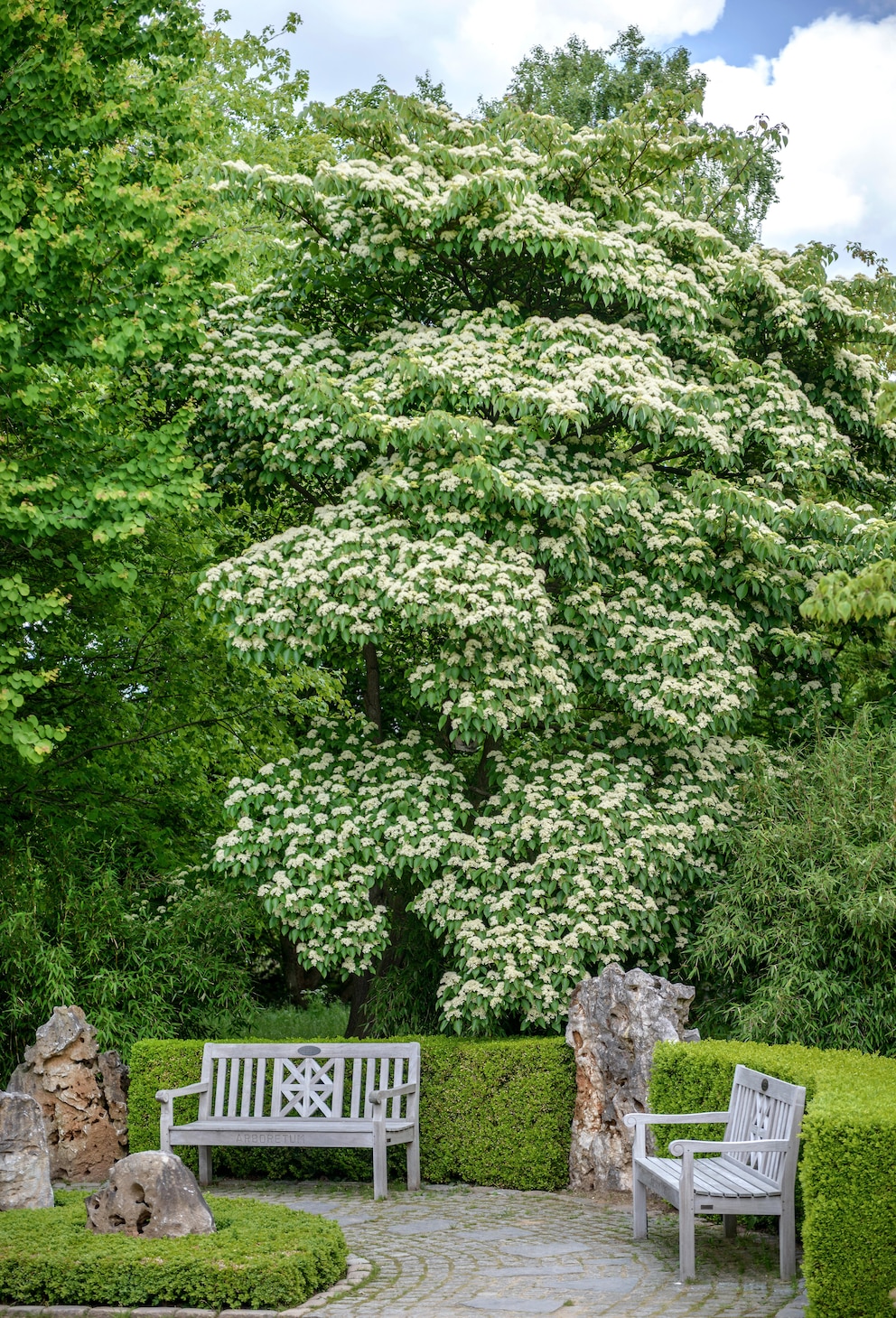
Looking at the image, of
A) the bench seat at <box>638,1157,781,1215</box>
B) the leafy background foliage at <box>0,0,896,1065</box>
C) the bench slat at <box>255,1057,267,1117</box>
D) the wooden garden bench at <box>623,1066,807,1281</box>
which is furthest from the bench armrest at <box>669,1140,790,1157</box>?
the bench slat at <box>255,1057,267,1117</box>

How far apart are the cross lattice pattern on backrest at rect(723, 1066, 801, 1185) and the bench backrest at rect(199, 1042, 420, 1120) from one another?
255 centimetres

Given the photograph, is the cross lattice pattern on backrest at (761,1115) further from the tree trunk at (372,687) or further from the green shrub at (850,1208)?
the tree trunk at (372,687)

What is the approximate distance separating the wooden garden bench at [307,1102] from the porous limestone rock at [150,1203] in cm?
203

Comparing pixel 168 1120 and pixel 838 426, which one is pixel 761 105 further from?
pixel 168 1120

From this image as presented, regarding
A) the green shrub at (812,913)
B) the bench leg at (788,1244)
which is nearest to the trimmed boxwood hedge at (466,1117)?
the green shrub at (812,913)

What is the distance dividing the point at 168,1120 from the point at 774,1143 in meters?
4.20

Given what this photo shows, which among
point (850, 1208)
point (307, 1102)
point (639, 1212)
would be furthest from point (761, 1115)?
point (307, 1102)

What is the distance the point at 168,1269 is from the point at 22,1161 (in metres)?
1.88

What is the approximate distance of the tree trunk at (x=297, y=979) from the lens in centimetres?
1628

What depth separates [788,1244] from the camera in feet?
19.3

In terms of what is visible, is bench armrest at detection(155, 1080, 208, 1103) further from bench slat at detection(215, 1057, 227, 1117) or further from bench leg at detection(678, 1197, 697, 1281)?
bench leg at detection(678, 1197, 697, 1281)

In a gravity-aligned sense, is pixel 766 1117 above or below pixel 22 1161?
above

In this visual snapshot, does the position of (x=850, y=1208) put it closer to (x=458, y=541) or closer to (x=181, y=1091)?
(x=181, y=1091)

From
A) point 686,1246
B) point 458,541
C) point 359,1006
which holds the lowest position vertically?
point 686,1246
